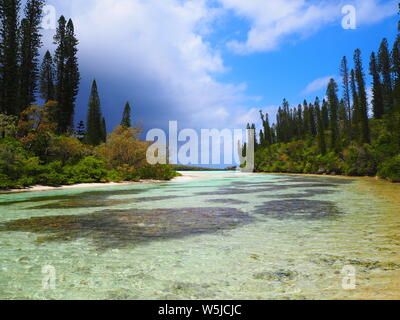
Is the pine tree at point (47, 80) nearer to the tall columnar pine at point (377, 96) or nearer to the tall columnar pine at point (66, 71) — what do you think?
the tall columnar pine at point (66, 71)

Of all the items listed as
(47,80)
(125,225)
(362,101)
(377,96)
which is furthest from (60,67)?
(377,96)

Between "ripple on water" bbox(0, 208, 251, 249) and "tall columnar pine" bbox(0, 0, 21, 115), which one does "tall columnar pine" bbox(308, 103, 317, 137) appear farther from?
"ripple on water" bbox(0, 208, 251, 249)

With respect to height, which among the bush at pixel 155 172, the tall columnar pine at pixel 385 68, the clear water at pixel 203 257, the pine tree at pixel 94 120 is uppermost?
the tall columnar pine at pixel 385 68

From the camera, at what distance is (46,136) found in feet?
73.0

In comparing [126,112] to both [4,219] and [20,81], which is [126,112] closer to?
[20,81]

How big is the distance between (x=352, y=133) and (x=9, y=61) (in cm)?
5445

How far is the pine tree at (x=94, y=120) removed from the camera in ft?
156

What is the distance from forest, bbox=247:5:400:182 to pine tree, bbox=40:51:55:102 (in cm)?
4887

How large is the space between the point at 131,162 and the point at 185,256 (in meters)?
27.1

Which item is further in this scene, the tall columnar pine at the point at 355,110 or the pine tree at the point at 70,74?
the tall columnar pine at the point at 355,110

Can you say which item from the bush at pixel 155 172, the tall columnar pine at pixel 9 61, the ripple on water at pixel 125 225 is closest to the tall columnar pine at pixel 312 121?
the bush at pixel 155 172

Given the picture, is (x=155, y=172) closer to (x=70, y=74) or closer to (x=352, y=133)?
(x=70, y=74)

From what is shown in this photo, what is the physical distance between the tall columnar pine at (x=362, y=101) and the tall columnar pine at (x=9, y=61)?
47.3m

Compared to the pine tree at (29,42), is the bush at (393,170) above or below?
below
